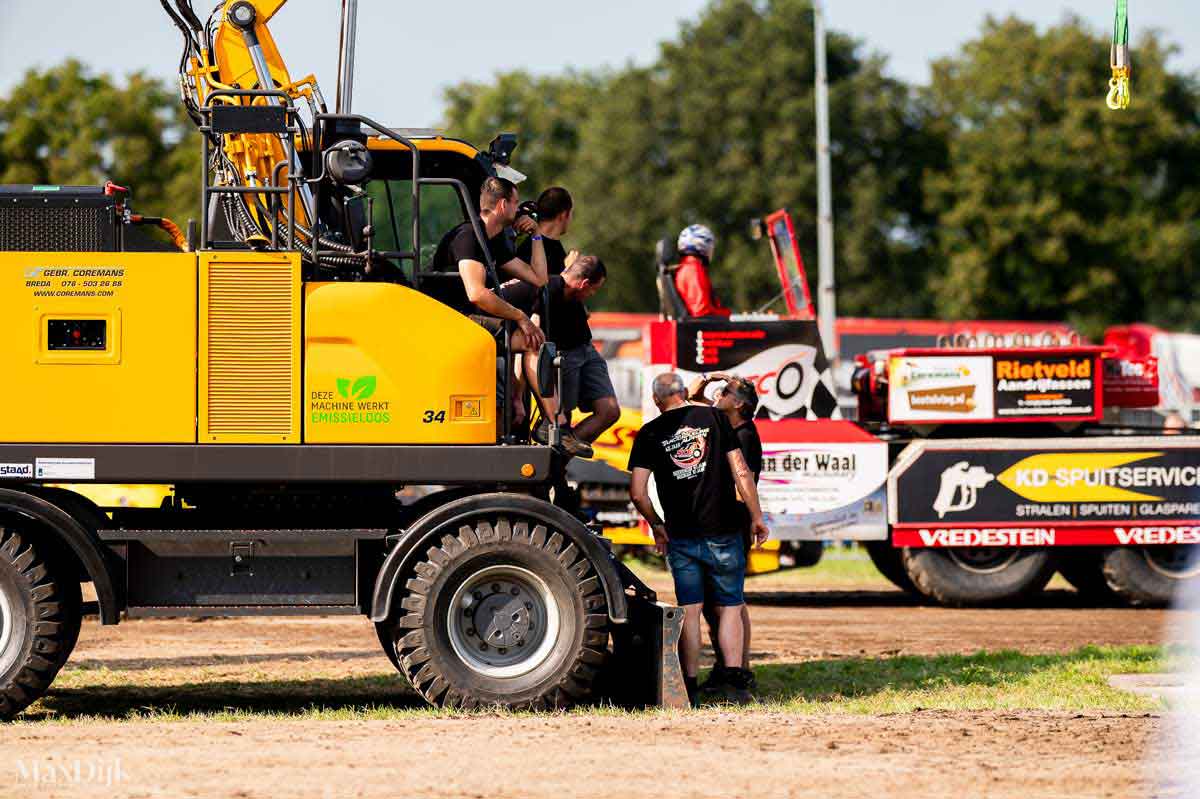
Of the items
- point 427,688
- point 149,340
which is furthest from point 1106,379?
point 149,340

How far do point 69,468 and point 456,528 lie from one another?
6.56 ft

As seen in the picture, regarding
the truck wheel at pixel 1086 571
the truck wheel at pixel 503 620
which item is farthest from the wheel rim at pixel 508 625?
the truck wheel at pixel 1086 571

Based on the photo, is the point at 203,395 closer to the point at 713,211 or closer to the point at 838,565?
the point at 838,565

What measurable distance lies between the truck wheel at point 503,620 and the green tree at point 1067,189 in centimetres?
4766

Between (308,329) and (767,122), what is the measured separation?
47.6m

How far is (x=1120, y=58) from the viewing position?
9867 millimetres

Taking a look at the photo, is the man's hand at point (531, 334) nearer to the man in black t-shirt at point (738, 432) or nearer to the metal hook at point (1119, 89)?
the man in black t-shirt at point (738, 432)

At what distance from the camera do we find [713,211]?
5603 cm

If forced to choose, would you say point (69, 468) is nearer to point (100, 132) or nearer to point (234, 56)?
point (234, 56)

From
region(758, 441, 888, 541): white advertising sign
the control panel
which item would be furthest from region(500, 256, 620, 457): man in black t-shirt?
region(758, 441, 888, 541): white advertising sign

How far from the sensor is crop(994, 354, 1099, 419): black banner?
15.2 meters

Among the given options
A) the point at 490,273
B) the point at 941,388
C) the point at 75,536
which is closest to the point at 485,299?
the point at 490,273

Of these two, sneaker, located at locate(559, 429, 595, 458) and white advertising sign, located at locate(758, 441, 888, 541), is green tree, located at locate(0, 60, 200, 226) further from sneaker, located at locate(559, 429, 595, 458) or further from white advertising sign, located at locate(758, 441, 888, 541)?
sneaker, located at locate(559, 429, 595, 458)

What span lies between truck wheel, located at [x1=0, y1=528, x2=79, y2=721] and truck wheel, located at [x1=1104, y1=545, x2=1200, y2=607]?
9.77 m
